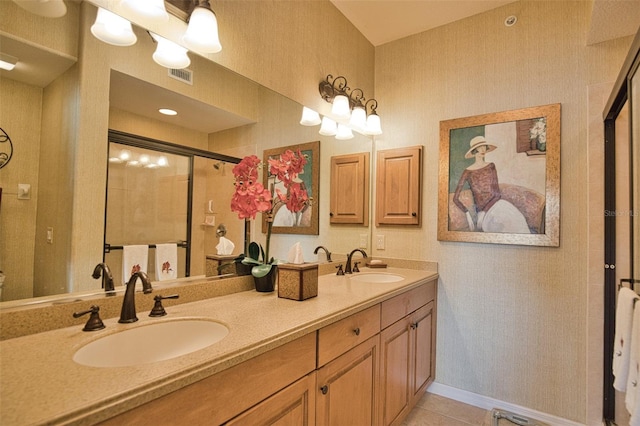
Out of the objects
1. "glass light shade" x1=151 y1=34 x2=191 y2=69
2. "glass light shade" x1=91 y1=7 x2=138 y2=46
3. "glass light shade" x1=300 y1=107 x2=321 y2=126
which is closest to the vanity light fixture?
"glass light shade" x1=300 y1=107 x2=321 y2=126

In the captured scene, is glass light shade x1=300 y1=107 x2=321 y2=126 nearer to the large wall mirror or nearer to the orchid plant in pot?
the orchid plant in pot

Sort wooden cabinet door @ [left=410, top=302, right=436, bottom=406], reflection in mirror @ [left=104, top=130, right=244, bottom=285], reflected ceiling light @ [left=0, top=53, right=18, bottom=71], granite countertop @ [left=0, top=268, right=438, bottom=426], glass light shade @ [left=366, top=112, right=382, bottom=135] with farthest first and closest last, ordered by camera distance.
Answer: glass light shade @ [left=366, top=112, right=382, bottom=135] → wooden cabinet door @ [left=410, top=302, right=436, bottom=406] → reflection in mirror @ [left=104, top=130, right=244, bottom=285] → reflected ceiling light @ [left=0, top=53, right=18, bottom=71] → granite countertop @ [left=0, top=268, right=438, bottom=426]

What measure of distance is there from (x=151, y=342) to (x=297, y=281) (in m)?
0.61

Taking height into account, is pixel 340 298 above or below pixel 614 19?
below

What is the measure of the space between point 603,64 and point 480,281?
149 centimetres

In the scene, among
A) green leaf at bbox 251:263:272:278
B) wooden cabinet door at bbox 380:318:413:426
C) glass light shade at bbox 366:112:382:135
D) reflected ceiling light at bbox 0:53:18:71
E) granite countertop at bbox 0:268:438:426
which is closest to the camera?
granite countertop at bbox 0:268:438:426

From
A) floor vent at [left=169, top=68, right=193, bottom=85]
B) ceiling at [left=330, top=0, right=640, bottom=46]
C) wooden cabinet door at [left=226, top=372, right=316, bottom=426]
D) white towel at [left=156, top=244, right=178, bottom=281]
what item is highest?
ceiling at [left=330, top=0, right=640, bottom=46]

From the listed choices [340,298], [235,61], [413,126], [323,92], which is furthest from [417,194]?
[235,61]

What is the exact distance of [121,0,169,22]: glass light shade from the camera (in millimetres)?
1195

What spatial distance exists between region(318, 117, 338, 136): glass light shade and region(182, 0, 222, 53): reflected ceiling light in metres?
1.01

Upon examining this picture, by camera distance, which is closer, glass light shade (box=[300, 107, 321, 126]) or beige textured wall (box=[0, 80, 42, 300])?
beige textured wall (box=[0, 80, 42, 300])

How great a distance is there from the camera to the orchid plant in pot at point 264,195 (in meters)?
1.58

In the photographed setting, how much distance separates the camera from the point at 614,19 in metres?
1.70

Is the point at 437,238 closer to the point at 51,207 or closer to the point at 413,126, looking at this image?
the point at 413,126
